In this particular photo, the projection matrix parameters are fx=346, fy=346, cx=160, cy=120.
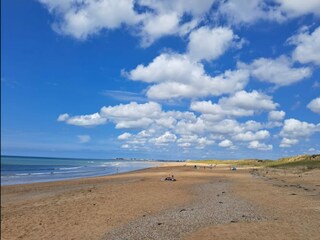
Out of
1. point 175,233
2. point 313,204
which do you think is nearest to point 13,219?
point 175,233

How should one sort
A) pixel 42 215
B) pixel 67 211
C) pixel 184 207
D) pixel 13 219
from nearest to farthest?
1. pixel 13 219
2. pixel 42 215
3. pixel 67 211
4. pixel 184 207

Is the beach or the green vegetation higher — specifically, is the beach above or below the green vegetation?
below

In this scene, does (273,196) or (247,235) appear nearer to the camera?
(247,235)

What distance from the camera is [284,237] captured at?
15.8m

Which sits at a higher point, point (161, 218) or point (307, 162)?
point (307, 162)

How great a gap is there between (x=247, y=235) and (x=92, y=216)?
9756 mm

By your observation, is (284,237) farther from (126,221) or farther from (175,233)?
(126,221)

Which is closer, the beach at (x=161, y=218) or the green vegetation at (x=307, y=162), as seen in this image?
the beach at (x=161, y=218)

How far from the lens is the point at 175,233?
1669 cm

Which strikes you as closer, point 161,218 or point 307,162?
point 161,218

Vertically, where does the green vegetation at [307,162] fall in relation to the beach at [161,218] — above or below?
above

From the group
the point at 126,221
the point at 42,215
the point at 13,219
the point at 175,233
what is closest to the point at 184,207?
the point at 126,221

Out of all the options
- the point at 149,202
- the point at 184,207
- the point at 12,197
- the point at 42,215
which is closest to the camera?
the point at 42,215

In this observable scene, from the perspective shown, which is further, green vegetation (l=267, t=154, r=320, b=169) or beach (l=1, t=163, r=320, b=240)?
green vegetation (l=267, t=154, r=320, b=169)
